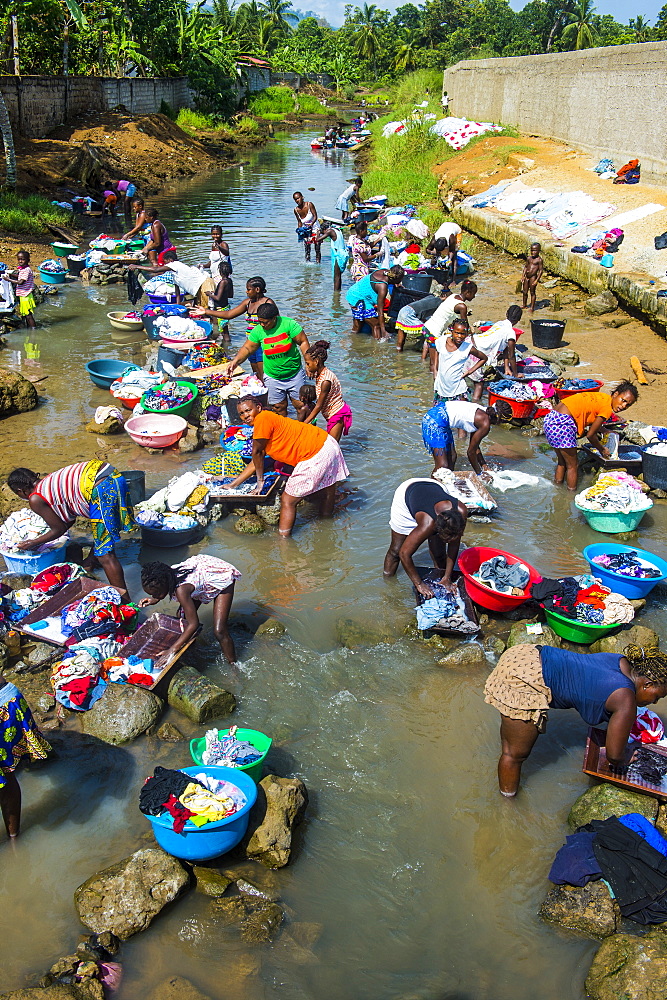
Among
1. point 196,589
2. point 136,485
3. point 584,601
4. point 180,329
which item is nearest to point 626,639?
point 584,601

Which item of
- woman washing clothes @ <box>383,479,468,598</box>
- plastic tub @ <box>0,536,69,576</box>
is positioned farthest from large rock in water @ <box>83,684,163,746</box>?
woman washing clothes @ <box>383,479,468,598</box>

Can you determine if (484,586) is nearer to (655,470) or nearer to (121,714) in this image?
(121,714)

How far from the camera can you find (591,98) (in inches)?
856

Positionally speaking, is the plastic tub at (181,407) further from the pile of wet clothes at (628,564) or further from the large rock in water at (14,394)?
the pile of wet clothes at (628,564)

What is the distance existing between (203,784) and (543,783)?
2.28 meters

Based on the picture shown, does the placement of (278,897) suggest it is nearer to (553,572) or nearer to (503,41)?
(553,572)

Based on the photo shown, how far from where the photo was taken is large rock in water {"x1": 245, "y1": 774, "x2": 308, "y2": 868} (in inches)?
176

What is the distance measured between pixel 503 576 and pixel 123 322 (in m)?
9.21

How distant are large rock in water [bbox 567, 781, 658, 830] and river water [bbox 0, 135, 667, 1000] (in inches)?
6.4

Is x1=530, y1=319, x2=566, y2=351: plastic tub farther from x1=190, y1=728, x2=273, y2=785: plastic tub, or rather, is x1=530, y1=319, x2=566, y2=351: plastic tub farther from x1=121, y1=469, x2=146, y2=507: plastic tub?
x1=190, y1=728, x2=273, y2=785: plastic tub

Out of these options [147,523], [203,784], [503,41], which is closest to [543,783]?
[203,784]

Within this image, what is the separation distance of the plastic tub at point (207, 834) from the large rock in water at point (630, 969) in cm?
198

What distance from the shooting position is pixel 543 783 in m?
5.13

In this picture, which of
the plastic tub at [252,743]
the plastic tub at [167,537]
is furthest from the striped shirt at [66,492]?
the plastic tub at [252,743]
